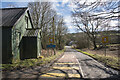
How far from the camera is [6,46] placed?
9875 millimetres

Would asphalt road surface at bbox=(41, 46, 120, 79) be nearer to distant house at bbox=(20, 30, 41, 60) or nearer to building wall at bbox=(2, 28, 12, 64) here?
distant house at bbox=(20, 30, 41, 60)

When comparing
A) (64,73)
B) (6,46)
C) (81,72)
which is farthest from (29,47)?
(81,72)

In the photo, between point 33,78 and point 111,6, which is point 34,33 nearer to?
point 33,78

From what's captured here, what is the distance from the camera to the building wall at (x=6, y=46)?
9789 mm

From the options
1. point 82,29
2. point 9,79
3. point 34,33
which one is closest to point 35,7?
point 34,33

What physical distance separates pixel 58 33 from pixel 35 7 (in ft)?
54.7

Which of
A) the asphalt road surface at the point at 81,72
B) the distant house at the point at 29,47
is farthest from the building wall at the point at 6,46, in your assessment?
the asphalt road surface at the point at 81,72

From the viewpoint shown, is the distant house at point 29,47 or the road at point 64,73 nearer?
the road at point 64,73

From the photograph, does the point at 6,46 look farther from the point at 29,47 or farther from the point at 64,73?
the point at 64,73

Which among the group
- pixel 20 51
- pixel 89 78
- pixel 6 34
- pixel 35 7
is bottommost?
pixel 89 78

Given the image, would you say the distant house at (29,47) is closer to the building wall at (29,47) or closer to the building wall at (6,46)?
the building wall at (29,47)

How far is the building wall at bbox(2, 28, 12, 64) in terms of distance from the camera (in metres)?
9.79

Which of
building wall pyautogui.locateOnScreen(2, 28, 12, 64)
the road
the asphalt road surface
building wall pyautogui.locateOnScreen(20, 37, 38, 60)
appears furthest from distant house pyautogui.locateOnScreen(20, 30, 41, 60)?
the road

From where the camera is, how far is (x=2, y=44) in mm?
9906
